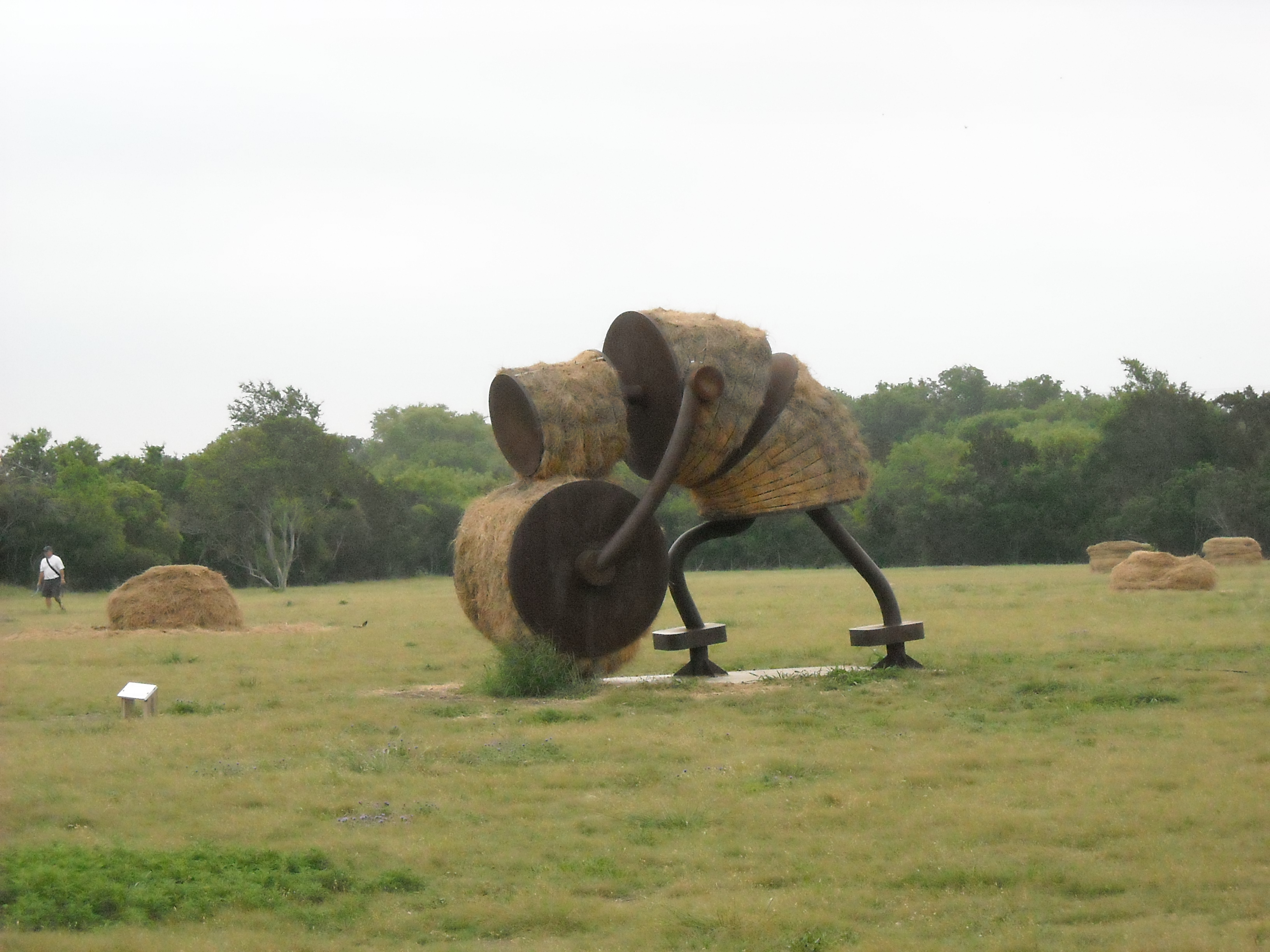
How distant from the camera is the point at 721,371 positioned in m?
12.9

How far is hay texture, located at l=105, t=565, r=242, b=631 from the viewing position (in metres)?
21.1

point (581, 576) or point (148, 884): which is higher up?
point (581, 576)

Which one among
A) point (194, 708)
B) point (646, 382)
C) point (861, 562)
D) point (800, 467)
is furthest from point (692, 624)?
point (194, 708)

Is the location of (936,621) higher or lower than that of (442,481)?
lower

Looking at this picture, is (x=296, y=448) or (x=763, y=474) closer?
(x=763, y=474)

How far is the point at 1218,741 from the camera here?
370 inches

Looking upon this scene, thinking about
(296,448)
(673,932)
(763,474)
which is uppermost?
(296,448)

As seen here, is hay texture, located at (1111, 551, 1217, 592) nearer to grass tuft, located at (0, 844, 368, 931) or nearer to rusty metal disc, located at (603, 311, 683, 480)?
rusty metal disc, located at (603, 311, 683, 480)

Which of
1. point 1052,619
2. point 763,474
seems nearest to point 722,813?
point 763,474

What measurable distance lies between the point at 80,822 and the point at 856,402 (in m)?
77.0

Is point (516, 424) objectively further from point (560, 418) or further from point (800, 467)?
point (800, 467)

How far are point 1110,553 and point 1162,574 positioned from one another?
9372 millimetres

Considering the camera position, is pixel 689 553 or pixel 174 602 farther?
pixel 174 602

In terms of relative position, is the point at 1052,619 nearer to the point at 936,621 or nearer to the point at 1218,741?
the point at 936,621
